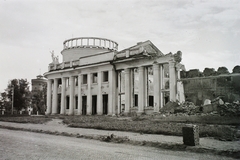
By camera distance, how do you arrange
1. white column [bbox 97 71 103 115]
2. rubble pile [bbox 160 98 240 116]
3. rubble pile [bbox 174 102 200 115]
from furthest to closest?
1. white column [bbox 97 71 103 115]
2. rubble pile [bbox 174 102 200 115]
3. rubble pile [bbox 160 98 240 116]

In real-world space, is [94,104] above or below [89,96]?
below

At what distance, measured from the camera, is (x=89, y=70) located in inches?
1332

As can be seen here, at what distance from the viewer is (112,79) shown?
3128 cm

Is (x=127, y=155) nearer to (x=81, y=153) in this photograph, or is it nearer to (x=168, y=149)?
(x=81, y=153)

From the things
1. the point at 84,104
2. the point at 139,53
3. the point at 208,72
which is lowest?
the point at 84,104

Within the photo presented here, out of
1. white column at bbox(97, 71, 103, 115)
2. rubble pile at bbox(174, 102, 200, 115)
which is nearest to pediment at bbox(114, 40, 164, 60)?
white column at bbox(97, 71, 103, 115)

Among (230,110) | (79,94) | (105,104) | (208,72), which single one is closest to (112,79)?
(105,104)

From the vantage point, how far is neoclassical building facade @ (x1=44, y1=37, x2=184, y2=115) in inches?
1057

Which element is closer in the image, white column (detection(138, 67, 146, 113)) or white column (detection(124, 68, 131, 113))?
white column (detection(138, 67, 146, 113))

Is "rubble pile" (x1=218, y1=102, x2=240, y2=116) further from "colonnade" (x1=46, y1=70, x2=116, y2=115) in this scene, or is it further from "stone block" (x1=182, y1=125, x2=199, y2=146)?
"colonnade" (x1=46, y1=70, x2=116, y2=115)

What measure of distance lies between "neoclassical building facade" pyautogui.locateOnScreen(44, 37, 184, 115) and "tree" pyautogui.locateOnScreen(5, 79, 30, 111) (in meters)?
6.90

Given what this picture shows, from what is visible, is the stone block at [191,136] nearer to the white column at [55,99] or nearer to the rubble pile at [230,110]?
the rubble pile at [230,110]

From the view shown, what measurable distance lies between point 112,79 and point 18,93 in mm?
22467

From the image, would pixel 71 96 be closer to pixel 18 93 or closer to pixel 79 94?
pixel 79 94
